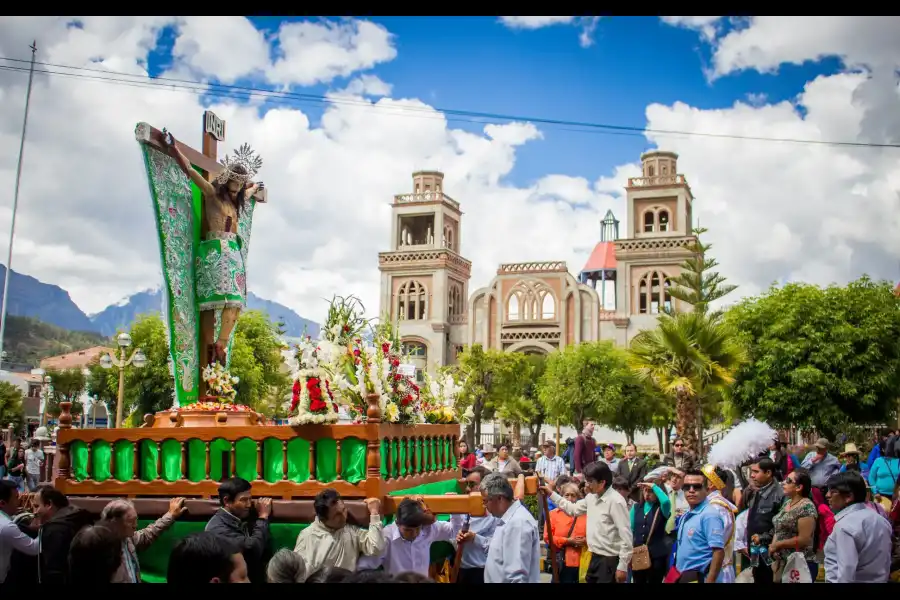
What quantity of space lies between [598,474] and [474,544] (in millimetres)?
1158

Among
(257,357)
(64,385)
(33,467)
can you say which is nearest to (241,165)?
(33,467)

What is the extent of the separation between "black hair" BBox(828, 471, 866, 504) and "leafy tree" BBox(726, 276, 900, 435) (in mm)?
22269

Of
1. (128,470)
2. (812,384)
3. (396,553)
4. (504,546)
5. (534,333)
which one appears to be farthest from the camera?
(534,333)

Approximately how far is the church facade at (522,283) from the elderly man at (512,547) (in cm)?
4805

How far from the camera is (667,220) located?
56.3 metres

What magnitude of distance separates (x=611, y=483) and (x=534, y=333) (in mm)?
49316

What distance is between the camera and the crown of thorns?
8.27 meters

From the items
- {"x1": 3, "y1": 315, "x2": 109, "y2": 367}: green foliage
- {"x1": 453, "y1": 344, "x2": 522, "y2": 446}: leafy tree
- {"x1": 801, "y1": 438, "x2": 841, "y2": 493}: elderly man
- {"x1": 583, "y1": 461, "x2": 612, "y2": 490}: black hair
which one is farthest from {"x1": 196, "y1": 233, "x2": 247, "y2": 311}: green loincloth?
{"x1": 3, "y1": 315, "x2": 109, "y2": 367}: green foliage

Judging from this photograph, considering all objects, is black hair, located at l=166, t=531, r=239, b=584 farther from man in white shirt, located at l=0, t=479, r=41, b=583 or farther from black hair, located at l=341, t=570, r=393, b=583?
man in white shirt, located at l=0, t=479, r=41, b=583

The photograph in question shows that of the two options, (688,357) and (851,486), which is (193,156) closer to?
(851,486)

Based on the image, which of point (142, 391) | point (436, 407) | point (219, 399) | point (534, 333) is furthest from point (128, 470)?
point (534, 333)

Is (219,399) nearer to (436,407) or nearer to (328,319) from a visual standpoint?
(328,319)

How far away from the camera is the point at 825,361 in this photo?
2670cm

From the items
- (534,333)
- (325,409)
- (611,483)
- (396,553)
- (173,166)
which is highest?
(534,333)
